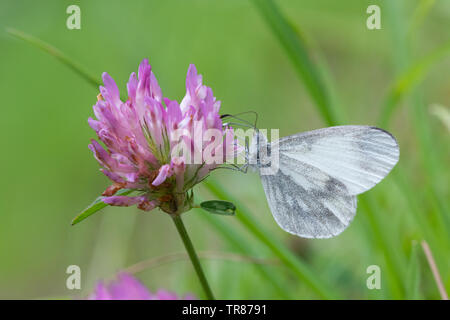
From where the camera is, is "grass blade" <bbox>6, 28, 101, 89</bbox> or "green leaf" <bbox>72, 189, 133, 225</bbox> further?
"grass blade" <bbox>6, 28, 101, 89</bbox>

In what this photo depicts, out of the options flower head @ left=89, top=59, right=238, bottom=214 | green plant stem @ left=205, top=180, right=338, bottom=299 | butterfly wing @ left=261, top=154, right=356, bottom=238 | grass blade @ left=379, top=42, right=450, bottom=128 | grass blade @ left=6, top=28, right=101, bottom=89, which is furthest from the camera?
grass blade @ left=379, top=42, right=450, bottom=128

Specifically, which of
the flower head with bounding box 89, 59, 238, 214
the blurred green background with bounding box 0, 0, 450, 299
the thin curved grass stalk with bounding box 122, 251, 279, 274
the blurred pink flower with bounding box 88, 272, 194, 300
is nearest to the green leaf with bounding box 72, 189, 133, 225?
the flower head with bounding box 89, 59, 238, 214

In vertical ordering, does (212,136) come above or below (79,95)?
below

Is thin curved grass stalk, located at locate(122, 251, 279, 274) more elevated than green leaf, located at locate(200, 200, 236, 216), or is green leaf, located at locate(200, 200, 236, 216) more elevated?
green leaf, located at locate(200, 200, 236, 216)

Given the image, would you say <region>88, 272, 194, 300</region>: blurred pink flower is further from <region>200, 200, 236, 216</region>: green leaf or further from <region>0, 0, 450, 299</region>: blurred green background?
<region>0, 0, 450, 299</region>: blurred green background

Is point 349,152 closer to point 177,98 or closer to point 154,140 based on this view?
point 154,140

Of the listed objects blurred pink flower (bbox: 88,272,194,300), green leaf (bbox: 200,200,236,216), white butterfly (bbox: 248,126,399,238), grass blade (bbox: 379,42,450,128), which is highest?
grass blade (bbox: 379,42,450,128)
